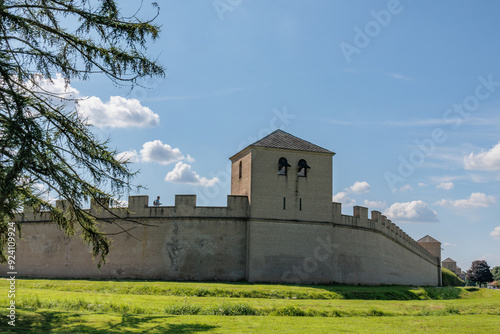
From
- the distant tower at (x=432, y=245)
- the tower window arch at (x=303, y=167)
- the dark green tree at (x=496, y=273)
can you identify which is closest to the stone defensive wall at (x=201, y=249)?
the tower window arch at (x=303, y=167)

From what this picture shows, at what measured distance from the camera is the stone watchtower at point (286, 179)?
2603 cm

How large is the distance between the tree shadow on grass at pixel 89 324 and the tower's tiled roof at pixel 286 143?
16352 millimetres

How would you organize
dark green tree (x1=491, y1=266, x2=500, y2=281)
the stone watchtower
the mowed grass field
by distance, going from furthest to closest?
1. dark green tree (x1=491, y1=266, x2=500, y2=281)
2. the stone watchtower
3. the mowed grass field

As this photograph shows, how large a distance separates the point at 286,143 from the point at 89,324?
18920 millimetres

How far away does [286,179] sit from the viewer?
26578 mm

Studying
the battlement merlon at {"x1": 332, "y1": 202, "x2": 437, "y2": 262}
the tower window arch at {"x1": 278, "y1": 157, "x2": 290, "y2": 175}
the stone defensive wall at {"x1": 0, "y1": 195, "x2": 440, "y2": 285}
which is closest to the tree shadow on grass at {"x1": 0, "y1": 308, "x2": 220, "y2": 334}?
the stone defensive wall at {"x1": 0, "y1": 195, "x2": 440, "y2": 285}

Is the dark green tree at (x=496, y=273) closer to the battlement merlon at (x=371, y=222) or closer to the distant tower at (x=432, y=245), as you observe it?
the distant tower at (x=432, y=245)

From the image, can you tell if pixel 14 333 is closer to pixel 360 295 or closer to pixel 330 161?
pixel 360 295

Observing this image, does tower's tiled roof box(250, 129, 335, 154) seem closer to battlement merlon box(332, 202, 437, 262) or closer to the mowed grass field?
battlement merlon box(332, 202, 437, 262)

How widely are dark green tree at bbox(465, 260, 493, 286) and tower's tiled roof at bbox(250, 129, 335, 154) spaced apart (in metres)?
71.7

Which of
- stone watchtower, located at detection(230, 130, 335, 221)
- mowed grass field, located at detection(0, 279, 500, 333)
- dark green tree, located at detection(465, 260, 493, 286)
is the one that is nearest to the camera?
mowed grass field, located at detection(0, 279, 500, 333)

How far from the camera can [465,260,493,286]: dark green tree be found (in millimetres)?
85688

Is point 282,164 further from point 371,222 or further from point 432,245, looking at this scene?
point 432,245

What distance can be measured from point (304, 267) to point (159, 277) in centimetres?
775
